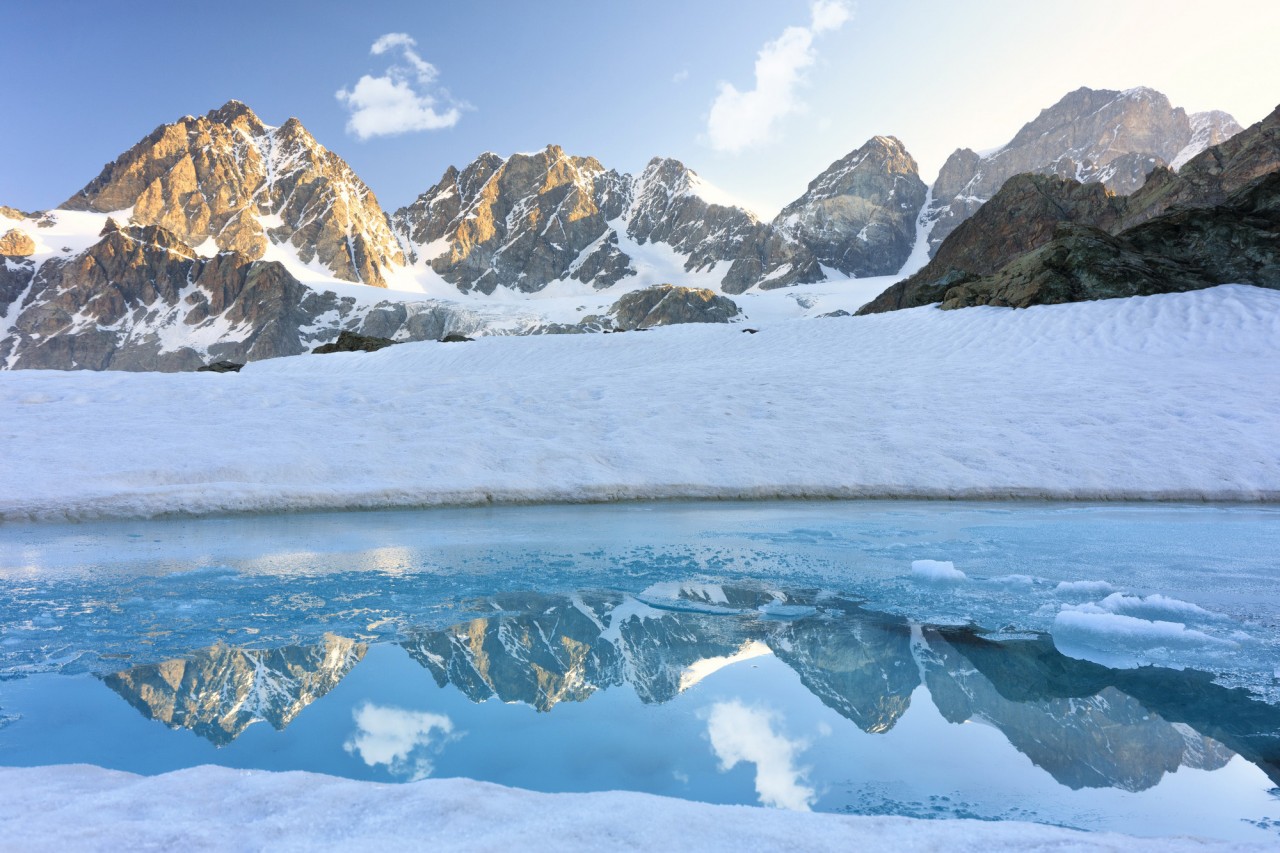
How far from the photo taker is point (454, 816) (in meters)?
2.30

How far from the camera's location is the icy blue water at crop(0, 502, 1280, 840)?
289cm

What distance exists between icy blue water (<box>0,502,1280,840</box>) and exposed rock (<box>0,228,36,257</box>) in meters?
249

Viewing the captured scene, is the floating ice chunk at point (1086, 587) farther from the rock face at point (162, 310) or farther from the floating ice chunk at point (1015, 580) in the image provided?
the rock face at point (162, 310)

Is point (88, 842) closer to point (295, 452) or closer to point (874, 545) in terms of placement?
point (874, 545)

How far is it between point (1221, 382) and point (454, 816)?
56.8 feet

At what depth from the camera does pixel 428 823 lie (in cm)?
223

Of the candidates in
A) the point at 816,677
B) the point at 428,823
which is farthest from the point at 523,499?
the point at 428,823

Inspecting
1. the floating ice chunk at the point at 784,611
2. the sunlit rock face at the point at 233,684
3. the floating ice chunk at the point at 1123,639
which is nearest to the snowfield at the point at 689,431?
the floating ice chunk at the point at 784,611

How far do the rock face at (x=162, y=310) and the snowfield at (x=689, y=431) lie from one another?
145 meters

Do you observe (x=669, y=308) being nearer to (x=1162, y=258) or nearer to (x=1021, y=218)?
(x=1021, y=218)

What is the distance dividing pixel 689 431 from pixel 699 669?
9.25 m

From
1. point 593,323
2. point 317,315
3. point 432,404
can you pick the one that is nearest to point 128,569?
point 432,404

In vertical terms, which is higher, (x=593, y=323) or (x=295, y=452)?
(x=593, y=323)

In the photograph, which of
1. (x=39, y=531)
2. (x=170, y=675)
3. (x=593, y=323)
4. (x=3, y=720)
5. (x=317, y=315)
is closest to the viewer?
(x=3, y=720)
